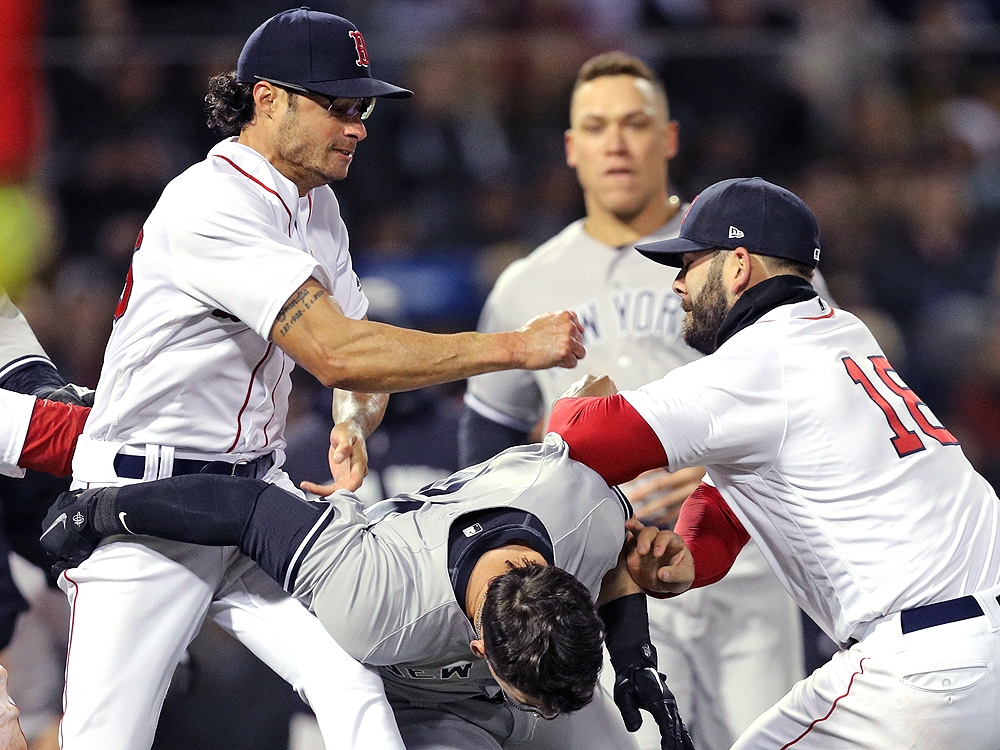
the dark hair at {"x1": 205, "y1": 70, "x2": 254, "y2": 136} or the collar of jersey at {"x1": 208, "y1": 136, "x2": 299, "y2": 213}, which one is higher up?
the dark hair at {"x1": 205, "y1": 70, "x2": 254, "y2": 136}

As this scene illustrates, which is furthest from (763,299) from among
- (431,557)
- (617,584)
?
(431,557)

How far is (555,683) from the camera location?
2.40m

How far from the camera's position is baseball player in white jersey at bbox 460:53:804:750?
156 inches

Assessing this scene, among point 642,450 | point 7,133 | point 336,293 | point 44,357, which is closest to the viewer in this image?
point 642,450

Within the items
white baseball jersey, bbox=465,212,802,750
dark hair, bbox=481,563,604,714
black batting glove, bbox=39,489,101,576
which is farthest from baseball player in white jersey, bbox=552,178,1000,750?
white baseball jersey, bbox=465,212,802,750

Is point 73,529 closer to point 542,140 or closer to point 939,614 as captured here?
point 939,614

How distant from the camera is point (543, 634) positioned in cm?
237

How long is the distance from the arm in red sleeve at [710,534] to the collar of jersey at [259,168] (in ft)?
4.05

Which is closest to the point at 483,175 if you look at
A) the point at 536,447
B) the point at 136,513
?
the point at 536,447

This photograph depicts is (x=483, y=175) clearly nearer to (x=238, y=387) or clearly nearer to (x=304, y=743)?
(x=304, y=743)

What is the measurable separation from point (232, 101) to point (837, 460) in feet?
5.16

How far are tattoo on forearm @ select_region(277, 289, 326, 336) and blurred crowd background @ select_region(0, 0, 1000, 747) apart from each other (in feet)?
11.2

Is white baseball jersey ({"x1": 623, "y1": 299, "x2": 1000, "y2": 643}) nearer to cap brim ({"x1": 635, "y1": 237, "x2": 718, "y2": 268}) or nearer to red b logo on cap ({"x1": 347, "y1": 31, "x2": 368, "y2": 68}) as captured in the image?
cap brim ({"x1": 635, "y1": 237, "x2": 718, "y2": 268})

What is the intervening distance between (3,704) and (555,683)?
4.76 feet
